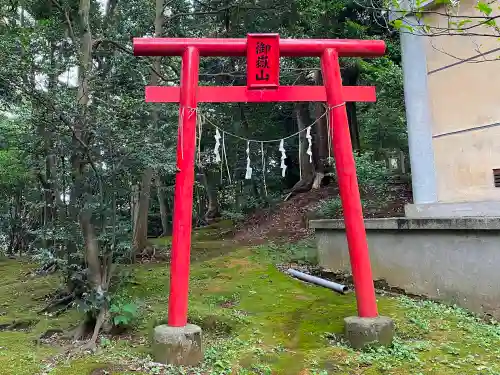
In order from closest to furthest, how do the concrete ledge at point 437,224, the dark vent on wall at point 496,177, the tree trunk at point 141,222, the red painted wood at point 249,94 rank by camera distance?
1. the red painted wood at point 249,94
2. the concrete ledge at point 437,224
3. the dark vent on wall at point 496,177
4. the tree trunk at point 141,222

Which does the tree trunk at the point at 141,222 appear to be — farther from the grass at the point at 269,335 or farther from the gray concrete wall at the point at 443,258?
the gray concrete wall at the point at 443,258

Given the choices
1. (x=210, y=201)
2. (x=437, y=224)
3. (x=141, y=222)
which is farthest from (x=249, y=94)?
(x=210, y=201)

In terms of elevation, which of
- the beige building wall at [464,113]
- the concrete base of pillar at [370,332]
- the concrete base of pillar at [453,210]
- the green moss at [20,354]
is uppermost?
the beige building wall at [464,113]

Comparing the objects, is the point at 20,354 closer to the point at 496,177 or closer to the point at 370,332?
the point at 370,332

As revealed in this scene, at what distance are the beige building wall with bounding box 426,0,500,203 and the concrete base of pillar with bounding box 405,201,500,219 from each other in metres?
0.10

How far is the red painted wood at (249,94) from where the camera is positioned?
510 centimetres

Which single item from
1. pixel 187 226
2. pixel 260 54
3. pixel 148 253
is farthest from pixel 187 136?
pixel 148 253

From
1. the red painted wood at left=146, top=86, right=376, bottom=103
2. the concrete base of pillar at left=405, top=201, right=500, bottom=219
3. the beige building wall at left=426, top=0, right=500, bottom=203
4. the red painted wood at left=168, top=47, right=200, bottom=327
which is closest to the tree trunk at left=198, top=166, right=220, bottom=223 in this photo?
the concrete base of pillar at left=405, top=201, right=500, bottom=219

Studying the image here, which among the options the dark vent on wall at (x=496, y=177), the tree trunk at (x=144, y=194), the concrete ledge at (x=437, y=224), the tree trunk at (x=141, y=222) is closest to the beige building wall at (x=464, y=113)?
the dark vent on wall at (x=496, y=177)

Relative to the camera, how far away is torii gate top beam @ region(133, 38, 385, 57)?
5.11 metres

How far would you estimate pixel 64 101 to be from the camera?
5172 mm

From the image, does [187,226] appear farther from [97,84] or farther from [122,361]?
[97,84]

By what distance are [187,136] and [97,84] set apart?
2059 millimetres

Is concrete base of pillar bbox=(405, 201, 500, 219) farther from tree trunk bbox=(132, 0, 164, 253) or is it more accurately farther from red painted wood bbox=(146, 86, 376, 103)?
tree trunk bbox=(132, 0, 164, 253)
